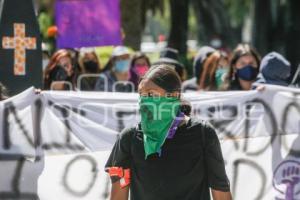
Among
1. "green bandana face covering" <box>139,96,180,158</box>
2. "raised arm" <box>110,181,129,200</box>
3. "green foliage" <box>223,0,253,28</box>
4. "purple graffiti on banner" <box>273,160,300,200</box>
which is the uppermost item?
"green foliage" <box>223,0,253,28</box>

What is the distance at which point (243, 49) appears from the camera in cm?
676

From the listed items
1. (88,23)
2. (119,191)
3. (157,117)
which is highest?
(88,23)

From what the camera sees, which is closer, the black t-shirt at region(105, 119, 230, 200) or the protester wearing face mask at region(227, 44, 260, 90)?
the black t-shirt at region(105, 119, 230, 200)

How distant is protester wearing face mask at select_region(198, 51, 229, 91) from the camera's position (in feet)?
22.4

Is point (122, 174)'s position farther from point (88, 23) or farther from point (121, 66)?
point (88, 23)

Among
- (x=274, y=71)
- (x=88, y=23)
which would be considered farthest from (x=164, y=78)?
(x=88, y=23)

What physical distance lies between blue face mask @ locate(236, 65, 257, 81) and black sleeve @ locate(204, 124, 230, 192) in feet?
11.2

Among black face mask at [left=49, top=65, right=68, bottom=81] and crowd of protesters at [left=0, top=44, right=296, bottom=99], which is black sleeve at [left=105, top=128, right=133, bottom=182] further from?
black face mask at [left=49, top=65, right=68, bottom=81]

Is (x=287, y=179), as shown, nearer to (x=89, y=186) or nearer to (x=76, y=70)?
(x=89, y=186)

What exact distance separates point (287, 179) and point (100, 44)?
137 inches

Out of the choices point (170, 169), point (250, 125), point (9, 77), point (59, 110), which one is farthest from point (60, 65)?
point (170, 169)

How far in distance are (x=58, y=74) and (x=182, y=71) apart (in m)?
1.29

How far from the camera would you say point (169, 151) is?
3.12 meters

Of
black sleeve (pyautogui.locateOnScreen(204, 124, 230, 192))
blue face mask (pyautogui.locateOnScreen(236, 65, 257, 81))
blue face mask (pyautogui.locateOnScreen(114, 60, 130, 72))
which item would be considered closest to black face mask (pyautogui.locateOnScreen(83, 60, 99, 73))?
blue face mask (pyautogui.locateOnScreen(114, 60, 130, 72))
